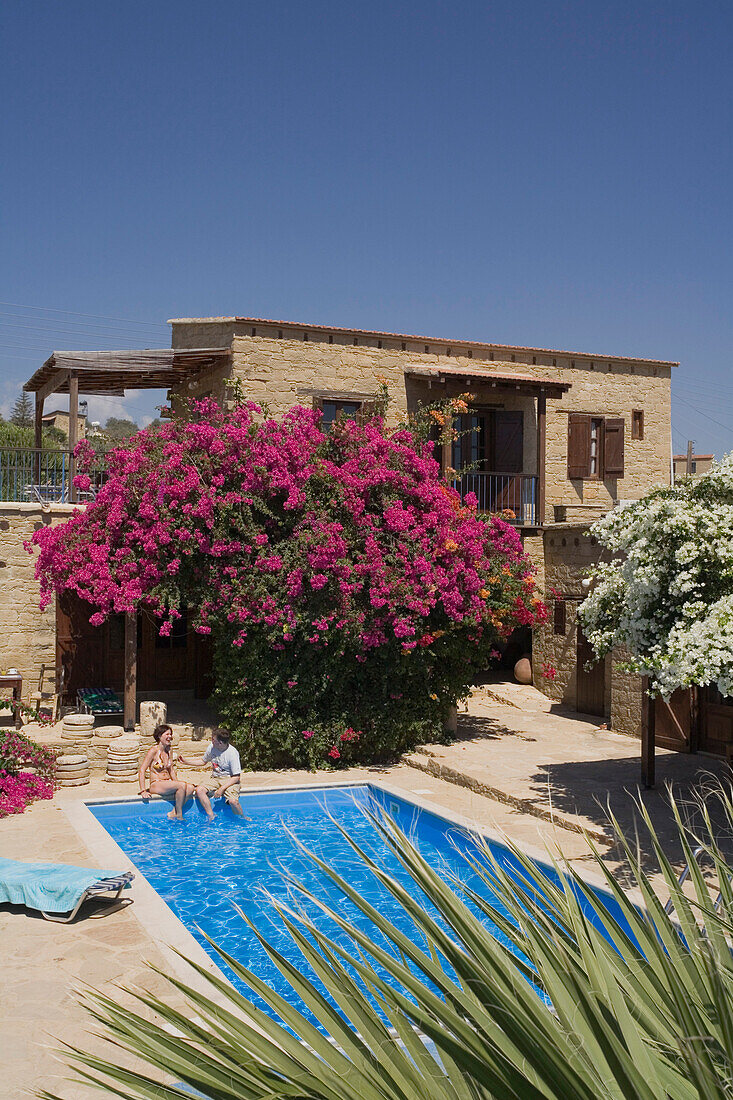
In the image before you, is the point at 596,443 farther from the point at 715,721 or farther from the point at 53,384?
the point at 53,384

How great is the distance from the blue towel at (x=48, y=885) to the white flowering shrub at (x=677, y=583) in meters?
5.42

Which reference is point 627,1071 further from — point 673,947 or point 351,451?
point 351,451

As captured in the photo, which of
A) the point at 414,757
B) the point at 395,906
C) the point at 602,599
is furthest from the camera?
the point at 414,757

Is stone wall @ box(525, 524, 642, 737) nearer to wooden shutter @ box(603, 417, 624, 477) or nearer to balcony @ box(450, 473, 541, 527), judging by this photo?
A: balcony @ box(450, 473, 541, 527)

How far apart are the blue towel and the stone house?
839 centimetres

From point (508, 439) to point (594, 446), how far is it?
7.82 ft

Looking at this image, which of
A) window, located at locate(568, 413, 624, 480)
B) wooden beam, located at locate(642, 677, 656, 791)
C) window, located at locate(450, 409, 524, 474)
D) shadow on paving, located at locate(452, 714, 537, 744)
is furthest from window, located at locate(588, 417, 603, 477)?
wooden beam, located at locate(642, 677, 656, 791)

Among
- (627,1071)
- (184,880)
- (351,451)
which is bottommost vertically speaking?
(184,880)

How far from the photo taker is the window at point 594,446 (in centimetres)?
2192

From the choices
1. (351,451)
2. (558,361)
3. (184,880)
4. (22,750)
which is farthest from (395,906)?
(558,361)

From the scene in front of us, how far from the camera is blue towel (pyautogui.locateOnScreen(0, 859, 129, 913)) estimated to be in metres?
8.11

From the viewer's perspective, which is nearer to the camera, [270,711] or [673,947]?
[673,947]

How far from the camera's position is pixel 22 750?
12836mm

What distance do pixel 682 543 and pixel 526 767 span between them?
5.19 meters
